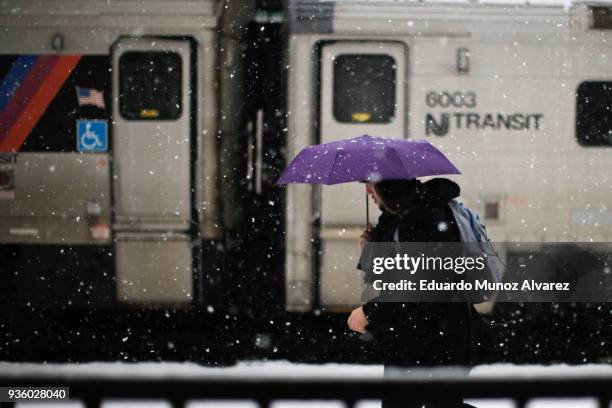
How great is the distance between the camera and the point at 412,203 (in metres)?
2.73

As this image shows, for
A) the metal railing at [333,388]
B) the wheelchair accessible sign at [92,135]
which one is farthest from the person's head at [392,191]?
the wheelchair accessible sign at [92,135]

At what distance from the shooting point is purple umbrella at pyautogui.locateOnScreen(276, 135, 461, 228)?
292 centimetres

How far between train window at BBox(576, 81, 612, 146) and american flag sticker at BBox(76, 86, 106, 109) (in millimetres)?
3979

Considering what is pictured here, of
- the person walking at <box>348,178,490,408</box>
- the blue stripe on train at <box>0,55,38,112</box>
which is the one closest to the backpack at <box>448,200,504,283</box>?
the person walking at <box>348,178,490,408</box>

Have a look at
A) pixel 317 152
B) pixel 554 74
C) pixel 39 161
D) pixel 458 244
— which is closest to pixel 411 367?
pixel 458 244

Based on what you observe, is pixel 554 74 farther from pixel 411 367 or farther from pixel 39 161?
pixel 39 161

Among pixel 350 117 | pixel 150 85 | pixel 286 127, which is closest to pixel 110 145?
pixel 150 85

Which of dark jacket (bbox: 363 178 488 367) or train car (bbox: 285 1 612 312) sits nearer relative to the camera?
dark jacket (bbox: 363 178 488 367)

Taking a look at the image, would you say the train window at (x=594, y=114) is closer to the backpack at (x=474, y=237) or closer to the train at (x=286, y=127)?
the train at (x=286, y=127)

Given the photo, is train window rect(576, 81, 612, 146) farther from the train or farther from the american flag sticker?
the american flag sticker

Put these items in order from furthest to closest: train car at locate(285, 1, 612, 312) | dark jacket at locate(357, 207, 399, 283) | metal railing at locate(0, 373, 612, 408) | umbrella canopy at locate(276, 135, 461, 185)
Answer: train car at locate(285, 1, 612, 312)
umbrella canopy at locate(276, 135, 461, 185)
dark jacket at locate(357, 207, 399, 283)
metal railing at locate(0, 373, 612, 408)

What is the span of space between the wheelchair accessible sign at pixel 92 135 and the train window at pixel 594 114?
395cm

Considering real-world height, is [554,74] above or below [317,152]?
above

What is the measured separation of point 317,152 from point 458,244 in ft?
3.12
